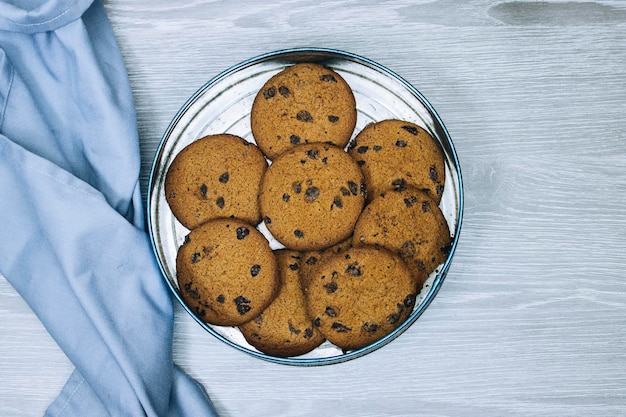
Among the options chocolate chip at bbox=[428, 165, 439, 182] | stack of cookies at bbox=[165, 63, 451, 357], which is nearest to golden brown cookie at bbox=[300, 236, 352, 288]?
stack of cookies at bbox=[165, 63, 451, 357]

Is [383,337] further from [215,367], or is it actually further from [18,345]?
[18,345]

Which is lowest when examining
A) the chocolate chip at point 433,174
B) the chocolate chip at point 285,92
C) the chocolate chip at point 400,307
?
the chocolate chip at point 400,307

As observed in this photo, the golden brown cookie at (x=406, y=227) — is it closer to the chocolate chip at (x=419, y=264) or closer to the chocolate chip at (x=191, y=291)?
the chocolate chip at (x=419, y=264)

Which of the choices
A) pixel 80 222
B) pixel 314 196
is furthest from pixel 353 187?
pixel 80 222

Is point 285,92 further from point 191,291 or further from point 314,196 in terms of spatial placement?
point 191,291

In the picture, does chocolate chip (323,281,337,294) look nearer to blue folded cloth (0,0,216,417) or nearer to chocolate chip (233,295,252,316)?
chocolate chip (233,295,252,316)

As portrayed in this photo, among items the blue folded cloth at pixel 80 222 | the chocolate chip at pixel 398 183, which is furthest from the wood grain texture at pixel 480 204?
the chocolate chip at pixel 398 183

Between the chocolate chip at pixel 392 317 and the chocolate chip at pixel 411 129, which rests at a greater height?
the chocolate chip at pixel 411 129
